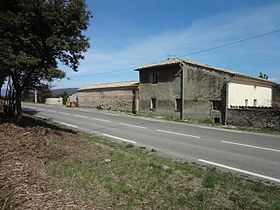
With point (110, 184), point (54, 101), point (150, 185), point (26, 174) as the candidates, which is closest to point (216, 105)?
point (150, 185)

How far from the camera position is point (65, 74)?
11.6m

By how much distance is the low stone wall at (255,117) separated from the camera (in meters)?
18.3

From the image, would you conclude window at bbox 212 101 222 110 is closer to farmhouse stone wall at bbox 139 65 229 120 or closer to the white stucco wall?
farmhouse stone wall at bbox 139 65 229 120

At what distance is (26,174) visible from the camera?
5.62 m

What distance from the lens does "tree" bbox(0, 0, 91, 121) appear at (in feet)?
33.7

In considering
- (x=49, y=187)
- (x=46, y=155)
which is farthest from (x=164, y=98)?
(x=49, y=187)

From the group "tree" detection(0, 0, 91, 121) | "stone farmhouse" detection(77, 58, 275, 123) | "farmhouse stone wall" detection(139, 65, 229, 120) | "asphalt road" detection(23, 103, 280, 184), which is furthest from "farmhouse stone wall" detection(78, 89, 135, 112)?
"tree" detection(0, 0, 91, 121)

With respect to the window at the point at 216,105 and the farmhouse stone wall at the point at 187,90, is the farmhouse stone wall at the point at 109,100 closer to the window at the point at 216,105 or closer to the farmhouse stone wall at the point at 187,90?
the farmhouse stone wall at the point at 187,90

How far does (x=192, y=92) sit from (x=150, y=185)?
18.9 meters

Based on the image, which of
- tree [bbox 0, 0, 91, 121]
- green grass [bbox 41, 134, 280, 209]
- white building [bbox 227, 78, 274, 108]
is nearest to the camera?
green grass [bbox 41, 134, 280, 209]

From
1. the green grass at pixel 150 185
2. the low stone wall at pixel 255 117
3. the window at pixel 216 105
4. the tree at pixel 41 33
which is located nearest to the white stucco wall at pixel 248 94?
the window at pixel 216 105

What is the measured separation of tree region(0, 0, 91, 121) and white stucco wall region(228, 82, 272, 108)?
544 inches

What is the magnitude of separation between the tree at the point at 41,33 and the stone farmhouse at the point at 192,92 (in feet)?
43.9

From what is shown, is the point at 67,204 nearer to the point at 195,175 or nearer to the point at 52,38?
the point at 195,175
